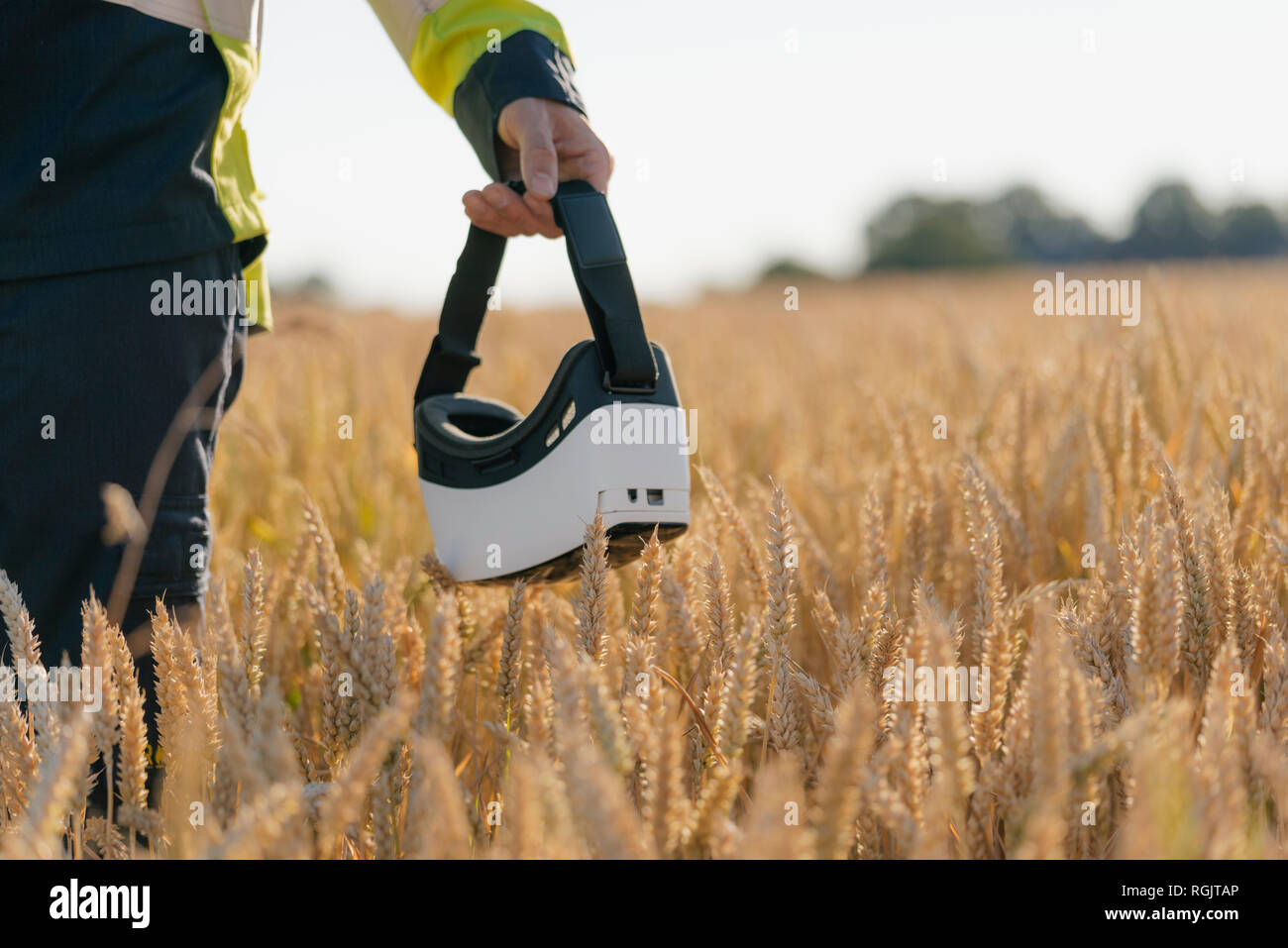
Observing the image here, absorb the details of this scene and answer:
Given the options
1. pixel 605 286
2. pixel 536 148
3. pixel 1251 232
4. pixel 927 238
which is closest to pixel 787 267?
pixel 927 238

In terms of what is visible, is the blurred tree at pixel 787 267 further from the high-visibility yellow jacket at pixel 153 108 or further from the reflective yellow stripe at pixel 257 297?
the high-visibility yellow jacket at pixel 153 108

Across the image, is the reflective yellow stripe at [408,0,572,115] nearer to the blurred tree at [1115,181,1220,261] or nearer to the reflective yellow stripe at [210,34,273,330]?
the reflective yellow stripe at [210,34,273,330]

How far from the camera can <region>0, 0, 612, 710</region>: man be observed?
3.59 feet

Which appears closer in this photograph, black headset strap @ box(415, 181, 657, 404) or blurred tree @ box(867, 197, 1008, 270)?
black headset strap @ box(415, 181, 657, 404)

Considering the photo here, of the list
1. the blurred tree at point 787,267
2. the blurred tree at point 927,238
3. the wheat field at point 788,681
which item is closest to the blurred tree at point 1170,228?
the blurred tree at point 927,238

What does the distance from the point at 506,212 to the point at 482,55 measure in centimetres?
19

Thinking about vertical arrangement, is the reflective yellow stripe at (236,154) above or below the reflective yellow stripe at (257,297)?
above

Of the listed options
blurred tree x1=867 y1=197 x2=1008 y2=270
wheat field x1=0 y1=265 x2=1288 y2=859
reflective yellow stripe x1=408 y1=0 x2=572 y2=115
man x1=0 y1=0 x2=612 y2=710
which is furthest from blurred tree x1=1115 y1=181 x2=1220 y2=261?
man x1=0 y1=0 x2=612 y2=710

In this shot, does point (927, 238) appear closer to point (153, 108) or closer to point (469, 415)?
point (469, 415)

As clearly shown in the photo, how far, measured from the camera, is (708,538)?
1.35m

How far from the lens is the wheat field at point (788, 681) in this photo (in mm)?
625

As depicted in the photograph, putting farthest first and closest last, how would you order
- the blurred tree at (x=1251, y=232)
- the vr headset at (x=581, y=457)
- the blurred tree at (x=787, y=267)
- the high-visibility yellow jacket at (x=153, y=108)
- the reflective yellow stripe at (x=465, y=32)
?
the blurred tree at (x=1251, y=232) < the blurred tree at (x=787, y=267) < the reflective yellow stripe at (x=465, y=32) < the high-visibility yellow jacket at (x=153, y=108) < the vr headset at (x=581, y=457)
